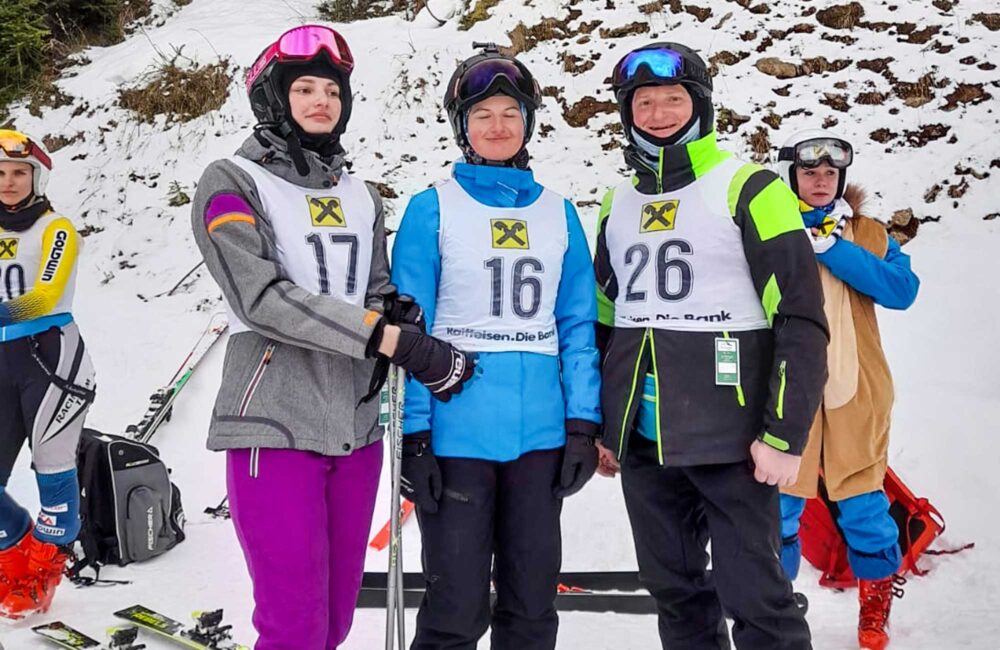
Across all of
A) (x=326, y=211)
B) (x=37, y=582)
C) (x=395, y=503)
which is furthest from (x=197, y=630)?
(x=326, y=211)

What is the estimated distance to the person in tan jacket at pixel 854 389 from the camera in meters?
3.05

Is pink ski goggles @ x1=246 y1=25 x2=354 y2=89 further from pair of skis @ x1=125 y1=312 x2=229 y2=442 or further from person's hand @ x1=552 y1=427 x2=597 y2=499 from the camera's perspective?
pair of skis @ x1=125 y1=312 x2=229 y2=442

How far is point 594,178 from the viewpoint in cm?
739

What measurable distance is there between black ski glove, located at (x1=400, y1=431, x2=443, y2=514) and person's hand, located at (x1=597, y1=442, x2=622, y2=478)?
57 centimetres

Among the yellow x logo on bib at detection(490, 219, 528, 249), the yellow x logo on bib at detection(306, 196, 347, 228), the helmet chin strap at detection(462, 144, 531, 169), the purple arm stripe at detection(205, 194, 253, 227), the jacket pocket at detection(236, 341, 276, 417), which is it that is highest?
the helmet chin strap at detection(462, 144, 531, 169)

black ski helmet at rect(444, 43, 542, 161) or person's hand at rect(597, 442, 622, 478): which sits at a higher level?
black ski helmet at rect(444, 43, 542, 161)

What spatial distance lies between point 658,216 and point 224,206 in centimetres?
133

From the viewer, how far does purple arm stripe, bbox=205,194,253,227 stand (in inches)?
80.8

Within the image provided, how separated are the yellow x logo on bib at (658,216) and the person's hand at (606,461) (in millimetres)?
744

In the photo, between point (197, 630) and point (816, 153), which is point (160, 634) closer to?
point (197, 630)

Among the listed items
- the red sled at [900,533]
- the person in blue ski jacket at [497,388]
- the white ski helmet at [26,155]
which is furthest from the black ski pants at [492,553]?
the white ski helmet at [26,155]

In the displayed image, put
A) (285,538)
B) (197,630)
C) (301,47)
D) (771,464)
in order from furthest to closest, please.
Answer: (197,630) < (301,47) < (771,464) < (285,538)

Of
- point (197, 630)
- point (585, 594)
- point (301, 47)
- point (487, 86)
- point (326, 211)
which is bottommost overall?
point (585, 594)

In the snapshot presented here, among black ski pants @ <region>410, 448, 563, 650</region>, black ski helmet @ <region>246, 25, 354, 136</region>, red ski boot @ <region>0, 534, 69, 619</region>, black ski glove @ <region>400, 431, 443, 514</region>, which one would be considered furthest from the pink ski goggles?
red ski boot @ <region>0, 534, 69, 619</region>
